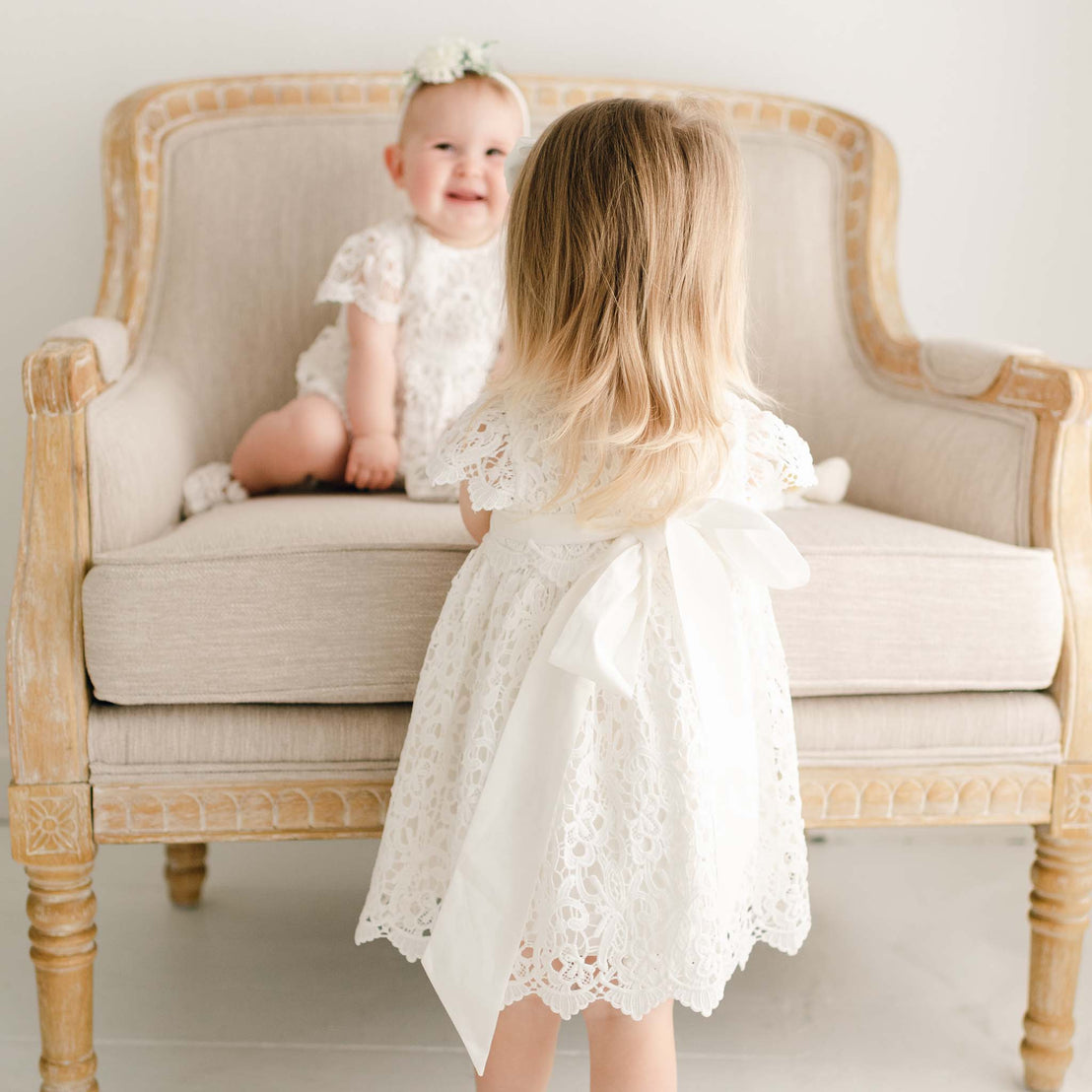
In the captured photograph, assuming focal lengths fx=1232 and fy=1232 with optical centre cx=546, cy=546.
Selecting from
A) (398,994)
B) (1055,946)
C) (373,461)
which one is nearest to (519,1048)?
(398,994)

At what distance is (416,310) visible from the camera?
57.0 inches

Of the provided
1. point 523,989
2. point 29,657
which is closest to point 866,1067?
point 523,989

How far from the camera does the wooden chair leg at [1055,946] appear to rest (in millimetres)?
1133

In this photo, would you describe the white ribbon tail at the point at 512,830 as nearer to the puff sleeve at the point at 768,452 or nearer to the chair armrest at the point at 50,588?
the puff sleeve at the point at 768,452

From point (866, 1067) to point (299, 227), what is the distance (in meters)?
1.18

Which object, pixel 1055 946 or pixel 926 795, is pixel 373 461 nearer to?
pixel 926 795

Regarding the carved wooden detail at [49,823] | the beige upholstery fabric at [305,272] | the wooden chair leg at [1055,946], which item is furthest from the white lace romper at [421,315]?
the wooden chair leg at [1055,946]

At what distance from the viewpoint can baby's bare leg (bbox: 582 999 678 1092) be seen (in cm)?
90

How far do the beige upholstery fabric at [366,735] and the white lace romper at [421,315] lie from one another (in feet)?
1.41

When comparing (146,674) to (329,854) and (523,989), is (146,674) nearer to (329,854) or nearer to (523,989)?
(523,989)

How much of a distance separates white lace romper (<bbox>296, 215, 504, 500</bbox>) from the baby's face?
40 mm

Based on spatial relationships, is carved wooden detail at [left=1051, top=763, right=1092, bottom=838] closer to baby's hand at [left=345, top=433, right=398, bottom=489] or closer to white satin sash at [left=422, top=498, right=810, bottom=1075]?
white satin sash at [left=422, top=498, right=810, bottom=1075]

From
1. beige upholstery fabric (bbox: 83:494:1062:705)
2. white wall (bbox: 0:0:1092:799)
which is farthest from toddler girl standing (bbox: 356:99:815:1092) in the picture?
white wall (bbox: 0:0:1092:799)

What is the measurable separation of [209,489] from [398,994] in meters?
0.58
